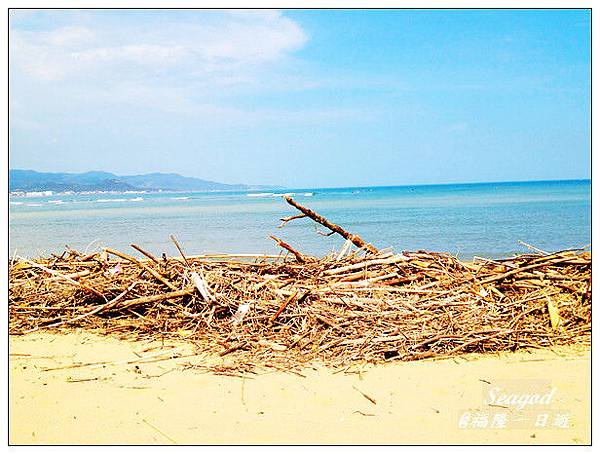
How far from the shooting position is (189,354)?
5168mm

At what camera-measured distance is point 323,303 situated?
18.9 feet

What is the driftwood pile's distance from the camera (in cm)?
517

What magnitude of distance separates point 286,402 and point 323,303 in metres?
1.73

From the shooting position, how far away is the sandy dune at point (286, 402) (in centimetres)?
363

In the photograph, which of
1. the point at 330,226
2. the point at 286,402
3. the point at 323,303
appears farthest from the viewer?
the point at 330,226

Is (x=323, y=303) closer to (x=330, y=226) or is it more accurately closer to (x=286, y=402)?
(x=330, y=226)

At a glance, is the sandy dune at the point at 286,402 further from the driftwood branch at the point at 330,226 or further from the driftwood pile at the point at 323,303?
the driftwood branch at the point at 330,226

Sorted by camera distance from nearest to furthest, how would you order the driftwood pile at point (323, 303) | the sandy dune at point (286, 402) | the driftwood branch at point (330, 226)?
the sandy dune at point (286, 402) < the driftwood pile at point (323, 303) < the driftwood branch at point (330, 226)

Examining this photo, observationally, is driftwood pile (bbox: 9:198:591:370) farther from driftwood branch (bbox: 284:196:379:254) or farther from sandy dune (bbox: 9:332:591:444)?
sandy dune (bbox: 9:332:591:444)

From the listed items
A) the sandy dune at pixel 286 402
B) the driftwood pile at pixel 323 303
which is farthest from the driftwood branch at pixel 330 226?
the sandy dune at pixel 286 402

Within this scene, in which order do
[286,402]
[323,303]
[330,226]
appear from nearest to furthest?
[286,402] < [323,303] < [330,226]

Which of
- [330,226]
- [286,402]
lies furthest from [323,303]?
[286,402]

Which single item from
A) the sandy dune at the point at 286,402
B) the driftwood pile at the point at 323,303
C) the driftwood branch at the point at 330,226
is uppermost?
the driftwood branch at the point at 330,226

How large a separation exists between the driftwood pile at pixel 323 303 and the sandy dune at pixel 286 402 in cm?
30
